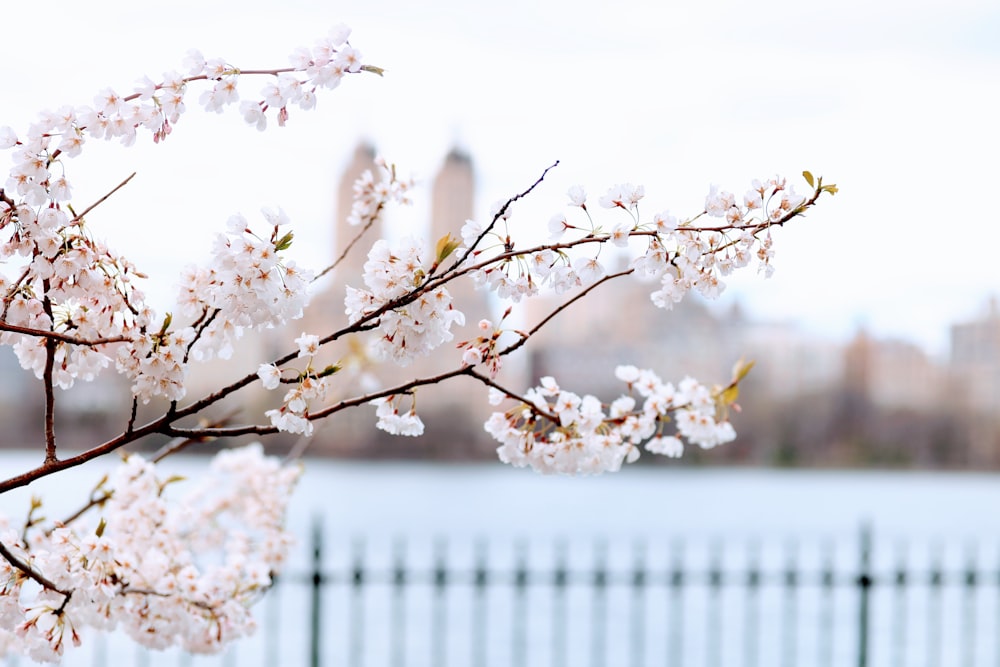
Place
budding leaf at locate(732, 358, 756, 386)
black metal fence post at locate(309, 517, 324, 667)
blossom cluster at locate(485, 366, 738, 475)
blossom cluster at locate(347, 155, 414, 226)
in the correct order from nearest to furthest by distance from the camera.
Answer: blossom cluster at locate(485, 366, 738, 475) < budding leaf at locate(732, 358, 756, 386) < blossom cluster at locate(347, 155, 414, 226) < black metal fence post at locate(309, 517, 324, 667)

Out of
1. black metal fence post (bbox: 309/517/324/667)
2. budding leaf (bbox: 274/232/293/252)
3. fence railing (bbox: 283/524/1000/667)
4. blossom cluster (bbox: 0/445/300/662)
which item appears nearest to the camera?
budding leaf (bbox: 274/232/293/252)

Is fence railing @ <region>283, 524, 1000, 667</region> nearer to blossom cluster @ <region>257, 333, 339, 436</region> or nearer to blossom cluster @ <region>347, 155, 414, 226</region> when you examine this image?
blossom cluster @ <region>347, 155, 414, 226</region>

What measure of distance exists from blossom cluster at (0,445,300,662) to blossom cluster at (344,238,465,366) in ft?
1.35

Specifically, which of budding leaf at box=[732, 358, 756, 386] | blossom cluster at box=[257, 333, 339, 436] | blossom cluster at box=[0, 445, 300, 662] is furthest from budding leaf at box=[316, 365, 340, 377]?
budding leaf at box=[732, 358, 756, 386]

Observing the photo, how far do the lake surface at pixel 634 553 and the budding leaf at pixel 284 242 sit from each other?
2.06 feet

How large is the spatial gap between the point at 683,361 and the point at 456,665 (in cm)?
1518

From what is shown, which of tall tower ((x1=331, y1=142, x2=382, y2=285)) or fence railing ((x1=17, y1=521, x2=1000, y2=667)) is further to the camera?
fence railing ((x1=17, y1=521, x2=1000, y2=667))

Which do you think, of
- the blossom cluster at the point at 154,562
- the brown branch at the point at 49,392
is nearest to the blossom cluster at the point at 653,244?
the brown branch at the point at 49,392

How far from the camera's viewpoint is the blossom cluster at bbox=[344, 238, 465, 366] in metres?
0.97

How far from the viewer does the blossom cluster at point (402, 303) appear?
0.97 metres

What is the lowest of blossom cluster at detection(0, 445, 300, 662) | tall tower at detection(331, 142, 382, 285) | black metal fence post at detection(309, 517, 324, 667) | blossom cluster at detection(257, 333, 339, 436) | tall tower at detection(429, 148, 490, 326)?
black metal fence post at detection(309, 517, 324, 667)

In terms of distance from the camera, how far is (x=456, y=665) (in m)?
7.33

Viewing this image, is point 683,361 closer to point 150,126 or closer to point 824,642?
point 824,642

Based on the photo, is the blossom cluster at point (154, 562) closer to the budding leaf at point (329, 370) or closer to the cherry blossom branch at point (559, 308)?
the budding leaf at point (329, 370)
